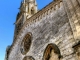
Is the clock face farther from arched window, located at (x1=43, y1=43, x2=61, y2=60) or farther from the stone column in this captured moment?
the stone column

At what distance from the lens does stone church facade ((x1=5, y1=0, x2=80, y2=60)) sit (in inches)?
336

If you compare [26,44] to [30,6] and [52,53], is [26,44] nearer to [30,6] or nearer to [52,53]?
[52,53]

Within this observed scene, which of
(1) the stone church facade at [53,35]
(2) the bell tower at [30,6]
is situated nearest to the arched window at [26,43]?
(1) the stone church facade at [53,35]

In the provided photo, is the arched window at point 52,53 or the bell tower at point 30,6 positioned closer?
the arched window at point 52,53

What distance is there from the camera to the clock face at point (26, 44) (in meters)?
13.1

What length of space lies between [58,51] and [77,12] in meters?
2.36

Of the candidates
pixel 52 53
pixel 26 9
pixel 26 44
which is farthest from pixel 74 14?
pixel 26 9

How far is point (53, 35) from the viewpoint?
10086 millimetres

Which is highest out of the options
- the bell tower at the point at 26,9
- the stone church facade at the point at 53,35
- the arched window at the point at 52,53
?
the bell tower at the point at 26,9

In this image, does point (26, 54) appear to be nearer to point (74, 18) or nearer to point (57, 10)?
point (57, 10)

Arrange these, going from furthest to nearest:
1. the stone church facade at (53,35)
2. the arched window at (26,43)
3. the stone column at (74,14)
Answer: the arched window at (26,43), the stone church facade at (53,35), the stone column at (74,14)

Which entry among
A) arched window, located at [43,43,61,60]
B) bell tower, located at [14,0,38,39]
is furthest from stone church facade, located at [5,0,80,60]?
bell tower, located at [14,0,38,39]

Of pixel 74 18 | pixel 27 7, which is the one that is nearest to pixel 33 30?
pixel 74 18

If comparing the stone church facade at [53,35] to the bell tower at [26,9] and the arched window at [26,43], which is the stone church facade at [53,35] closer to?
the arched window at [26,43]
